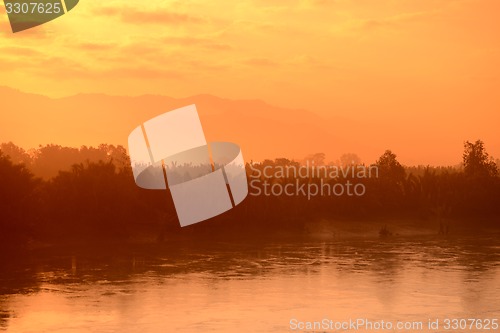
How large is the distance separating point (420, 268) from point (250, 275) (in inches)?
356

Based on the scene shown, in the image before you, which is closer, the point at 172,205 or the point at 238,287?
the point at 238,287

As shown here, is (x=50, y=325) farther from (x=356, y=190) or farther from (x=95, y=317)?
(x=356, y=190)

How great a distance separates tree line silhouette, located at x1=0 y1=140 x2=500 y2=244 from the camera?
5591 cm

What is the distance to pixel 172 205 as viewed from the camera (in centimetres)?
6356

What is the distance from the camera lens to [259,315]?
1208 inches

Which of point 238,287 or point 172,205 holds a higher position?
point 172,205

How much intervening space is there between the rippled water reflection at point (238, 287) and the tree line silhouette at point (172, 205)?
14.6 ft

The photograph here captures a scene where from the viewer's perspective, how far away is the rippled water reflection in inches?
1191

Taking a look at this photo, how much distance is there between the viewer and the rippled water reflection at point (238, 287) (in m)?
30.2

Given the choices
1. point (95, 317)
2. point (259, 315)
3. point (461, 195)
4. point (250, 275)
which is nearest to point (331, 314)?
point (259, 315)

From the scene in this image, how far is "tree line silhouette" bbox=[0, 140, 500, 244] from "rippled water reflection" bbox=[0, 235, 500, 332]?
446 cm

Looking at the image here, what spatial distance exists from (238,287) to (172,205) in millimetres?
26541

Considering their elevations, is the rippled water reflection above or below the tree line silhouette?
below

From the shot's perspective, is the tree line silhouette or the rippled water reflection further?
the tree line silhouette
